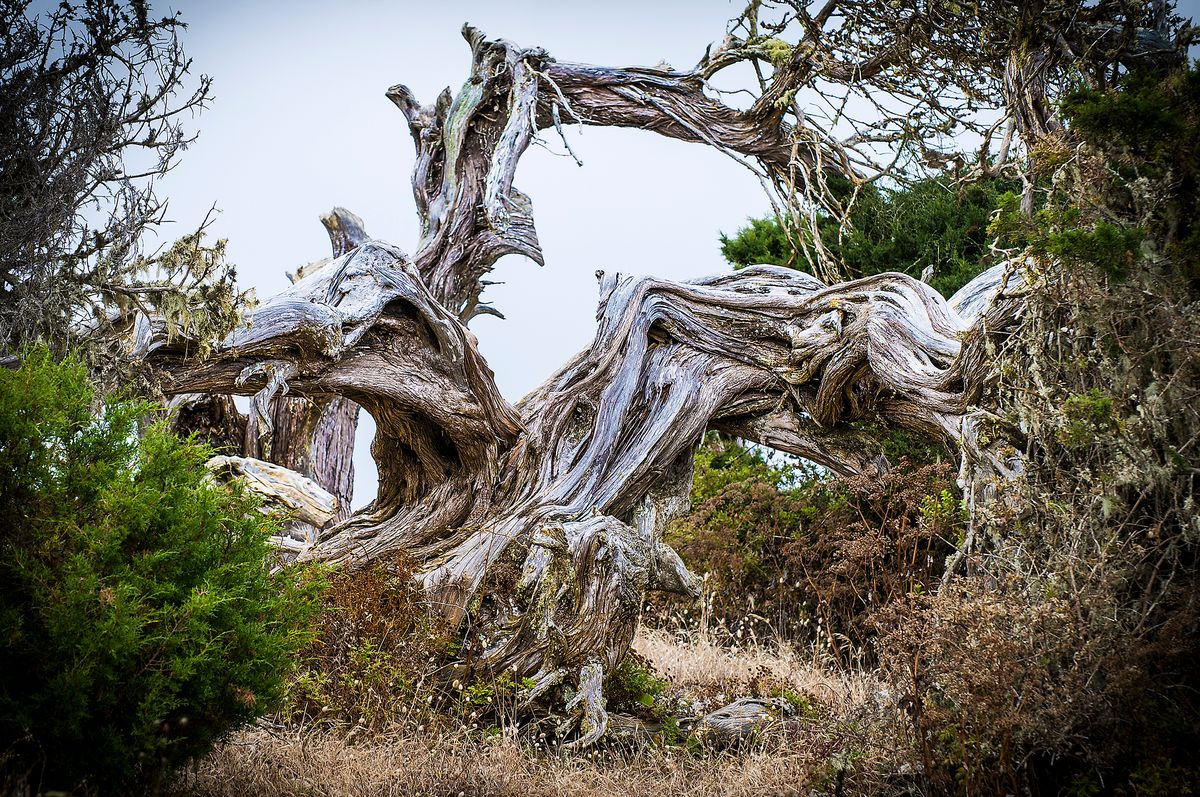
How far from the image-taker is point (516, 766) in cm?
514

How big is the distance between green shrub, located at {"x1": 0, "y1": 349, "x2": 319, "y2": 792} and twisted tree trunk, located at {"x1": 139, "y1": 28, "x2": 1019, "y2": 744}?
6.83 ft

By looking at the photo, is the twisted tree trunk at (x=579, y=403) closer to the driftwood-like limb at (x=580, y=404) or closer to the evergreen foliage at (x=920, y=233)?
the driftwood-like limb at (x=580, y=404)

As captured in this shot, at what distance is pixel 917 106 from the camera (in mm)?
9289

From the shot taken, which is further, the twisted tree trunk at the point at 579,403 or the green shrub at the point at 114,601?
the twisted tree trunk at the point at 579,403

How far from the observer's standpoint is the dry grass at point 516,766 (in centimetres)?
467

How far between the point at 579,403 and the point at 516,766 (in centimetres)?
337

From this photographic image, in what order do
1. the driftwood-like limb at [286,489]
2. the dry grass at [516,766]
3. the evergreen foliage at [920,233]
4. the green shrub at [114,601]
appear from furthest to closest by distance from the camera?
1. the evergreen foliage at [920,233]
2. the driftwood-like limb at [286,489]
3. the dry grass at [516,766]
4. the green shrub at [114,601]

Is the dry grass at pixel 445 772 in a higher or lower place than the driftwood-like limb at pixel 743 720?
lower

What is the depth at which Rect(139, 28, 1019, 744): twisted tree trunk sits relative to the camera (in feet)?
20.6

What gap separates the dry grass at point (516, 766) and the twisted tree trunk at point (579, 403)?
0.57 m

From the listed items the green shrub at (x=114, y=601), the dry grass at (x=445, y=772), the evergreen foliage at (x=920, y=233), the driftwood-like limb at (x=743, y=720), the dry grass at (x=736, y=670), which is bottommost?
the dry grass at (x=445, y=772)

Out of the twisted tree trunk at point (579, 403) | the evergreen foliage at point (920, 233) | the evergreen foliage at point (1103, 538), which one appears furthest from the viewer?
the evergreen foliage at point (920, 233)

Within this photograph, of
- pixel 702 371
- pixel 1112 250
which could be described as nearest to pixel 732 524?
pixel 702 371

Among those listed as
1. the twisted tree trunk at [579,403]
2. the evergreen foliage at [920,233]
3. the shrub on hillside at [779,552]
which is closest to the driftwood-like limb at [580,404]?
the twisted tree trunk at [579,403]
